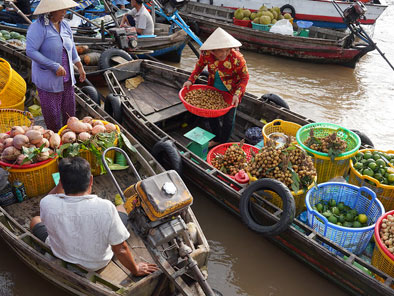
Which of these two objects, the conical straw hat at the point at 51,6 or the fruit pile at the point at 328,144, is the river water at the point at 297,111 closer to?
the fruit pile at the point at 328,144

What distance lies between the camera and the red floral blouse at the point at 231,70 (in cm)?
463

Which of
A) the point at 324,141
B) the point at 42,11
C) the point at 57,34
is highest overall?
the point at 42,11

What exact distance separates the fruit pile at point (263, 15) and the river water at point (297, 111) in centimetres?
109

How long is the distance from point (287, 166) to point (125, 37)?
5.21m

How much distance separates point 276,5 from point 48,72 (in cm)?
996

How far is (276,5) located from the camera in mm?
11914

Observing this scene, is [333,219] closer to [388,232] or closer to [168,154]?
[388,232]

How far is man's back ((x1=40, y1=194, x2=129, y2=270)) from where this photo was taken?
2.35 meters

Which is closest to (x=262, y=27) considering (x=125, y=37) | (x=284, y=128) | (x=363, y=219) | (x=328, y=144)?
(x=125, y=37)

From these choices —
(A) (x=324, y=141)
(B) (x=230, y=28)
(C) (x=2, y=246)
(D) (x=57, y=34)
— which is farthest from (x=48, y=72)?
(B) (x=230, y=28)

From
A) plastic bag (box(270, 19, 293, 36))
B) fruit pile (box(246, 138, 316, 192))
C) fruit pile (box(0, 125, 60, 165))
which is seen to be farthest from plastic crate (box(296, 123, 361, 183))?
plastic bag (box(270, 19, 293, 36))

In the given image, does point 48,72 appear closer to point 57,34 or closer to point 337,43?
point 57,34

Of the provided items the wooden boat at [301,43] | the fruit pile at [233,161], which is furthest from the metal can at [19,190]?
the wooden boat at [301,43]

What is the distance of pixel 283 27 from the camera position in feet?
33.0
